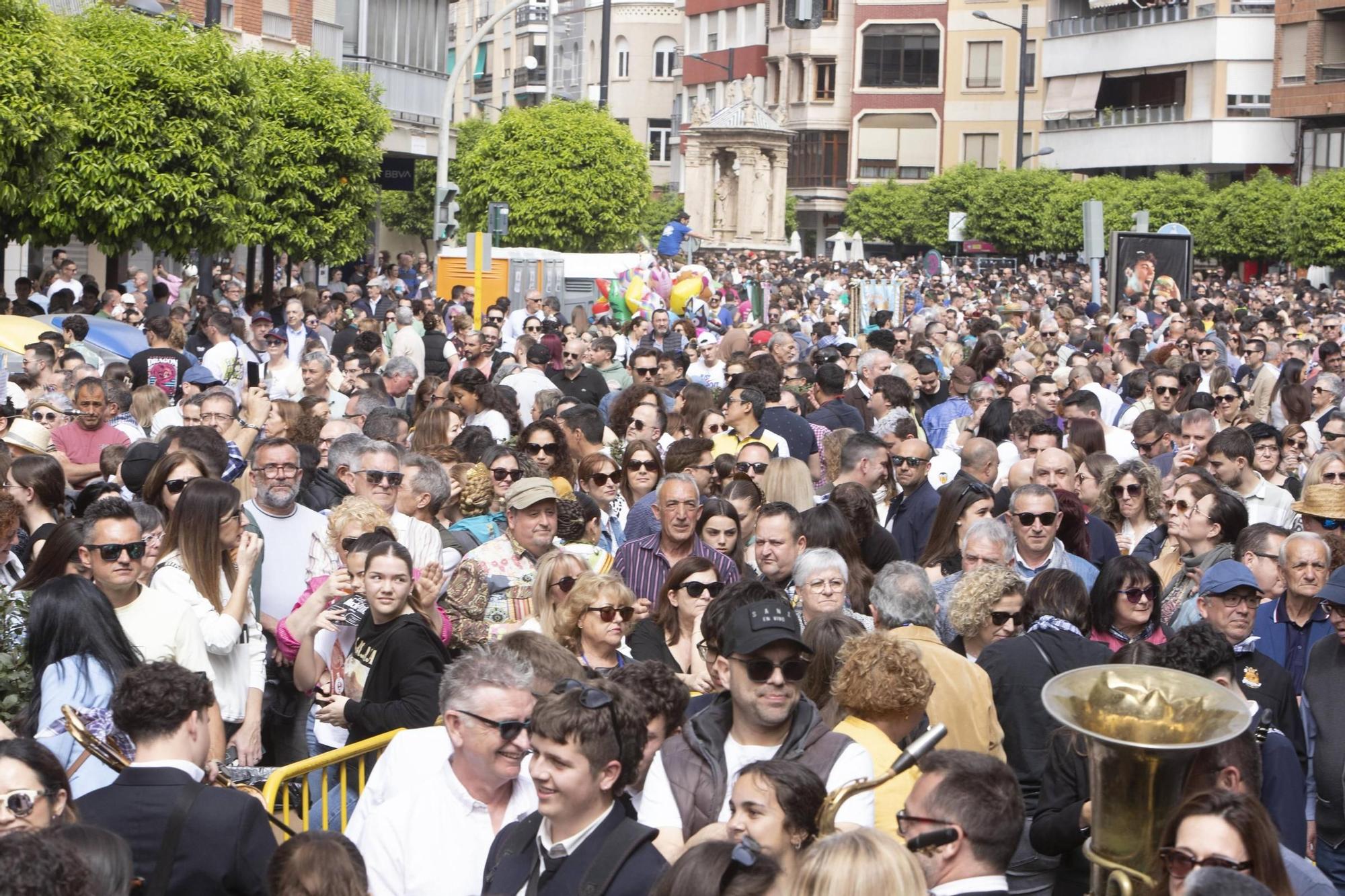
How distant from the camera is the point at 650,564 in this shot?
850 cm

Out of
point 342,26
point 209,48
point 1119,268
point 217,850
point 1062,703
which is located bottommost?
point 217,850

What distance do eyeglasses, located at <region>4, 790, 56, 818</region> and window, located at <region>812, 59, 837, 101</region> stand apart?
80545mm

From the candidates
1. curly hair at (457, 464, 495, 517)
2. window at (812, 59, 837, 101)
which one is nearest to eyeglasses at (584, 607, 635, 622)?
curly hair at (457, 464, 495, 517)

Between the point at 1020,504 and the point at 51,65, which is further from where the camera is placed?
the point at 51,65

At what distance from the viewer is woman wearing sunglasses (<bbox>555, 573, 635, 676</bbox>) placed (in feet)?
22.0

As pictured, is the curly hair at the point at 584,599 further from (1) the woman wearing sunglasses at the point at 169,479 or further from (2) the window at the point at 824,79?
(2) the window at the point at 824,79

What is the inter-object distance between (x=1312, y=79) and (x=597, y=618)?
54.9 m

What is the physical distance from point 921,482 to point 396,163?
35741 mm

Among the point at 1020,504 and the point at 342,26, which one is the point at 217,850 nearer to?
the point at 1020,504

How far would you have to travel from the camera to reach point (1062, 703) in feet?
15.1

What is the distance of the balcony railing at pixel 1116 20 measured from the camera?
206 feet

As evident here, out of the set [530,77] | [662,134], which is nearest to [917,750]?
[662,134]

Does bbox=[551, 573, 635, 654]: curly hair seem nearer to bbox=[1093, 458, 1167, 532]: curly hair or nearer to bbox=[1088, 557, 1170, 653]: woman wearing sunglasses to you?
bbox=[1088, 557, 1170, 653]: woman wearing sunglasses

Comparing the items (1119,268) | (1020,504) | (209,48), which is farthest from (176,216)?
(1020,504)
